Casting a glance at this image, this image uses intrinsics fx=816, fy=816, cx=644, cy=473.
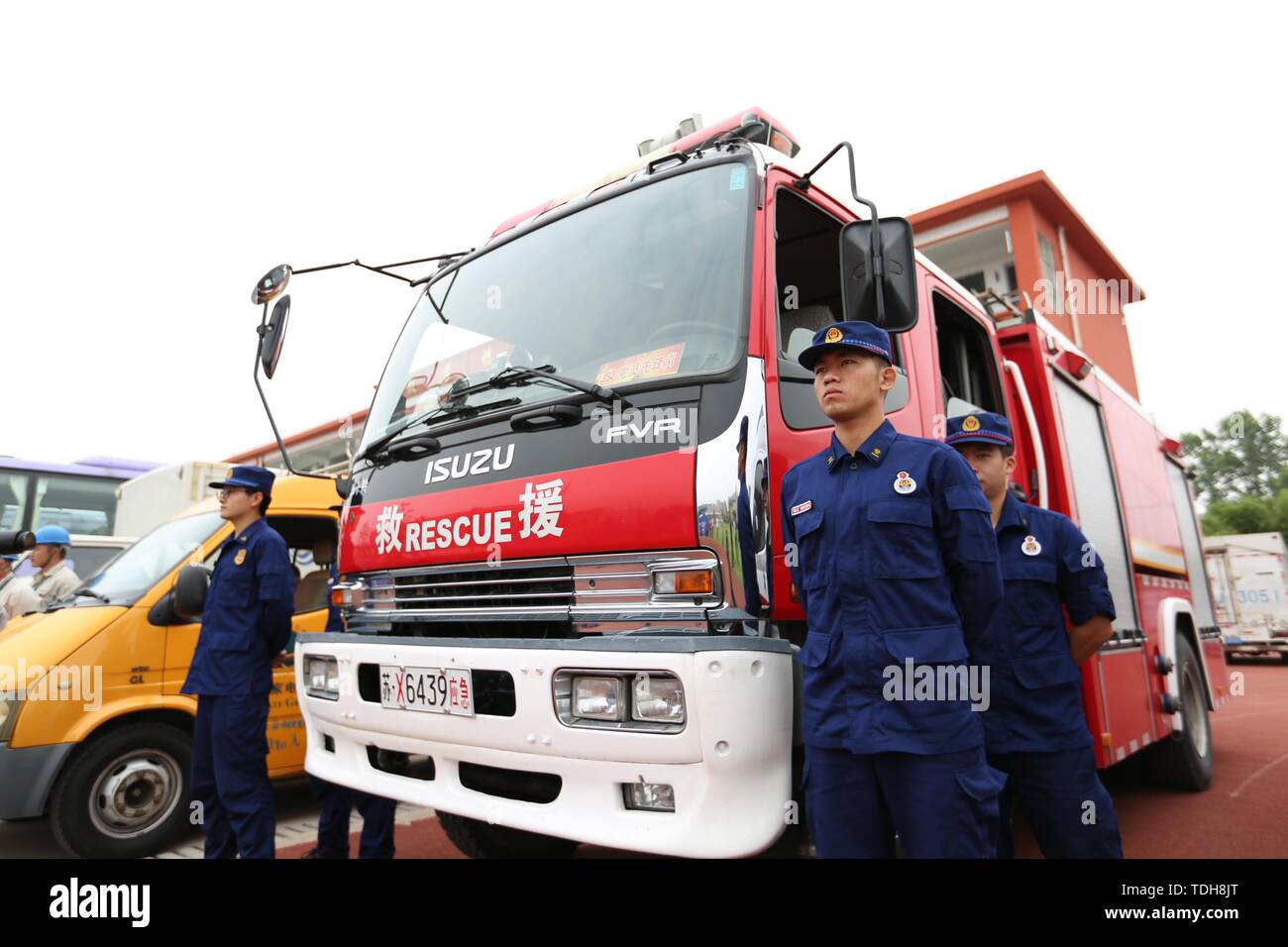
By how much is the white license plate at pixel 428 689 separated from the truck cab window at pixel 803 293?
1.27 m

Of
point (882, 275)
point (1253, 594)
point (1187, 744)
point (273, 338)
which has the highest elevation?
point (273, 338)

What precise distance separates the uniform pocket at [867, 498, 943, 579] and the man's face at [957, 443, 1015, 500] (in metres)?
0.96

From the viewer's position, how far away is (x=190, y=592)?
11.7 feet

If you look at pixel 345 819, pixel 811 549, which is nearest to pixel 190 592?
pixel 345 819

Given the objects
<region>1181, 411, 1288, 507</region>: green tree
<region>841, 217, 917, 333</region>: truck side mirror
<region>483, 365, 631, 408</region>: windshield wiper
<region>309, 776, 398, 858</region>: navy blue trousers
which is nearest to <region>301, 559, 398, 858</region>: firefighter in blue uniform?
<region>309, 776, 398, 858</region>: navy blue trousers

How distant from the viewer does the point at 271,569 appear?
3.63m

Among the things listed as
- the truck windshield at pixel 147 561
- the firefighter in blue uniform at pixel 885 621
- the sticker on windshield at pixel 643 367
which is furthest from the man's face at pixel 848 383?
the truck windshield at pixel 147 561

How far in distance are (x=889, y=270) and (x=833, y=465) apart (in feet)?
2.20

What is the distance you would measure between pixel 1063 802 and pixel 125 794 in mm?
4543

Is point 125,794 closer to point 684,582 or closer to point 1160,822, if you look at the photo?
point 684,582

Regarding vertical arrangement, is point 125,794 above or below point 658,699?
below

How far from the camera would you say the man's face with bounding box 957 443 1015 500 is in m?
2.94

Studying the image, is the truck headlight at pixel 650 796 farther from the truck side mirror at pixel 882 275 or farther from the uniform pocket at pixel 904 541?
the truck side mirror at pixel 882 275
